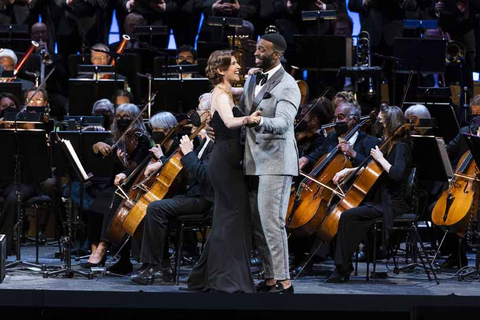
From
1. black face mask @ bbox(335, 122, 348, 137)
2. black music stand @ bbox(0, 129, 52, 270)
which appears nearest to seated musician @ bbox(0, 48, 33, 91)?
black music stand @ bbox(0, 129, 52, 270)

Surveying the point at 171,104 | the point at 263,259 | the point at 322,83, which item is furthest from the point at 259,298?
the point at 322,83

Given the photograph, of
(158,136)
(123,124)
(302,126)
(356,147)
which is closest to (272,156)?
(356,147)

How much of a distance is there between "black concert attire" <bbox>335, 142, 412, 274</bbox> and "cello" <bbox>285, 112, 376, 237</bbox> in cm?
19

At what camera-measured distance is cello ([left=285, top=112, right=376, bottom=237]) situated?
6363 mm

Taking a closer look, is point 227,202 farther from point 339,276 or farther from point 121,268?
point 121,268

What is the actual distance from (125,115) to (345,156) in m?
1.81

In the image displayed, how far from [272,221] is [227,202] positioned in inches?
11.3

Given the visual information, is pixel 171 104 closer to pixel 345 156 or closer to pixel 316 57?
pixel 316 57

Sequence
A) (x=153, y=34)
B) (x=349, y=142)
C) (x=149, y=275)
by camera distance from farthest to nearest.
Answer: (x=153, y=34) → (x=349, y=142) → (x=149, y=275)

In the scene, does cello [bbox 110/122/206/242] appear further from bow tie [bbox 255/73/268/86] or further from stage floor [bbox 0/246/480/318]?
stage floor [bbox 0/246/480/318]

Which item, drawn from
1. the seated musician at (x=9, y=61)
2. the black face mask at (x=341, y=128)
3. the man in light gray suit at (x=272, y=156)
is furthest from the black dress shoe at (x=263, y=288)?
the seated musician at (x=9, y=61)

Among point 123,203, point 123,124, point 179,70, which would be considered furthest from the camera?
point 179,70

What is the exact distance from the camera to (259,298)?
106 inches

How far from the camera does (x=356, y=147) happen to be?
6688mm
